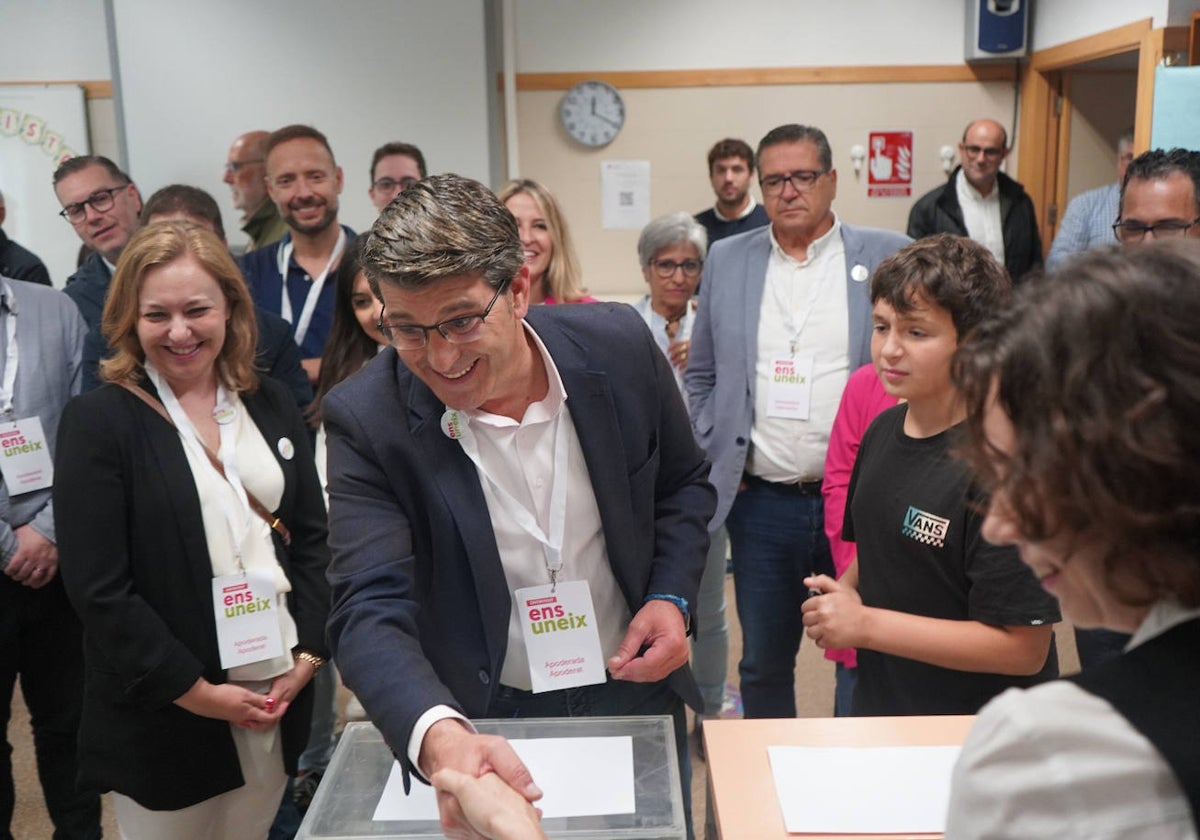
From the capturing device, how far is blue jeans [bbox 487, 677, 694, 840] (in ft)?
5.05

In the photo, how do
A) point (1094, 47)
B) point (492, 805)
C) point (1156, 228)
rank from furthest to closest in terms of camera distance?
point (1094, 47)
point (1156, 228)
point (492, 805)

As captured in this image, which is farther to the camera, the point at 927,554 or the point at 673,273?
the point at 673,273

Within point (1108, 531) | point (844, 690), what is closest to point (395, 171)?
point (844, 690)

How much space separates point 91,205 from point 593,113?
310cm

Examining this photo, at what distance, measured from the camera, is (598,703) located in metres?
1.58

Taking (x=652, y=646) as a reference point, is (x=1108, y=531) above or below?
above

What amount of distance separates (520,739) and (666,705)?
0.42 meters

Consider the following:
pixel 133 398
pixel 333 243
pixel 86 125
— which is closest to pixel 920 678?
pixel 133 398

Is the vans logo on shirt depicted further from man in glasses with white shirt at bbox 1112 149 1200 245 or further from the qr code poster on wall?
the qr code poster on wall

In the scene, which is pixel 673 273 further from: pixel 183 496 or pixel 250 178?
pixel 250 178

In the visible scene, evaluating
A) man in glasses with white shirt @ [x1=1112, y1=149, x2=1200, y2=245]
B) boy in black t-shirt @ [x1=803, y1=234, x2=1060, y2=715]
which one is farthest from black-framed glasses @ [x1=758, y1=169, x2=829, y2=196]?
boy in black t-shirt @ [x1=803, y1=234, x2=1060, y2=715]

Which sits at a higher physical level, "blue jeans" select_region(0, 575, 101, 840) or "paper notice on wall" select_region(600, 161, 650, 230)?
"paper notice on wall" select_region(600, 161, 650, 230)

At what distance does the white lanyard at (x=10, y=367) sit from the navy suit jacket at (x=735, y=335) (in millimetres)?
1698

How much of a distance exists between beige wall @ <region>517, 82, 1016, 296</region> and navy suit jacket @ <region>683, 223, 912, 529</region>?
9.82 feet
